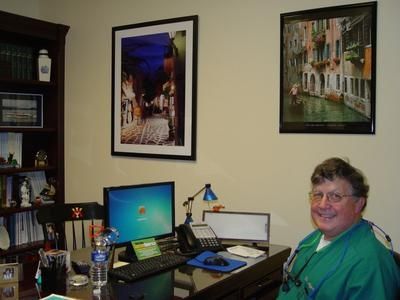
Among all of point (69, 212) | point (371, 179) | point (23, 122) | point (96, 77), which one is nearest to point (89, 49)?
point (96, 77)

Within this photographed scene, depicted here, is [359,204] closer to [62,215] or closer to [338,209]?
[338,209]

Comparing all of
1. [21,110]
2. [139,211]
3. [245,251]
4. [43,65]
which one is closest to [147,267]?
[139,211]

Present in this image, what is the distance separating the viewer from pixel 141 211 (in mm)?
2369

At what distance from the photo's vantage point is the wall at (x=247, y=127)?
8.34 ft

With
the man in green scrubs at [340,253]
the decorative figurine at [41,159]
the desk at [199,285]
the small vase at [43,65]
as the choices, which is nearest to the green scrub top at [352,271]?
the man in green scrubs at [340,253]

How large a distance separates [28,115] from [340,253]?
9.53 feet

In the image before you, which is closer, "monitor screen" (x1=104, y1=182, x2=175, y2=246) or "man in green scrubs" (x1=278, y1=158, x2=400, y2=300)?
"man in green scrubs" (x1=278, y1=158, x2=400, y2=300)

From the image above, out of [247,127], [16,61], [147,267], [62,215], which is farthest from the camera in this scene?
[16,61]

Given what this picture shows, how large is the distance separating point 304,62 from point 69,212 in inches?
66.3

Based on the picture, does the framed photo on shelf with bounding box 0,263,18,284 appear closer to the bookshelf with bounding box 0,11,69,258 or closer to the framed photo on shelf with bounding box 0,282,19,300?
the framed photo on shelf with bounding box 0,282,19,300

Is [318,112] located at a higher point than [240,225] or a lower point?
higher

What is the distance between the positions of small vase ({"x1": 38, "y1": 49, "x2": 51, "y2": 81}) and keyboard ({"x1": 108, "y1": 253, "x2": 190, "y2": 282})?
212 centimetres

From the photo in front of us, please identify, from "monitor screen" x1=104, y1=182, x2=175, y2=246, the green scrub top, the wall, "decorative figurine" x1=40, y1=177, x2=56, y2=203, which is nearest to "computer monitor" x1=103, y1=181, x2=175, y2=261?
"monitor screen" x1=104, y1=182, x2=175, y2=246

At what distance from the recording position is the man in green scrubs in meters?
1.64
